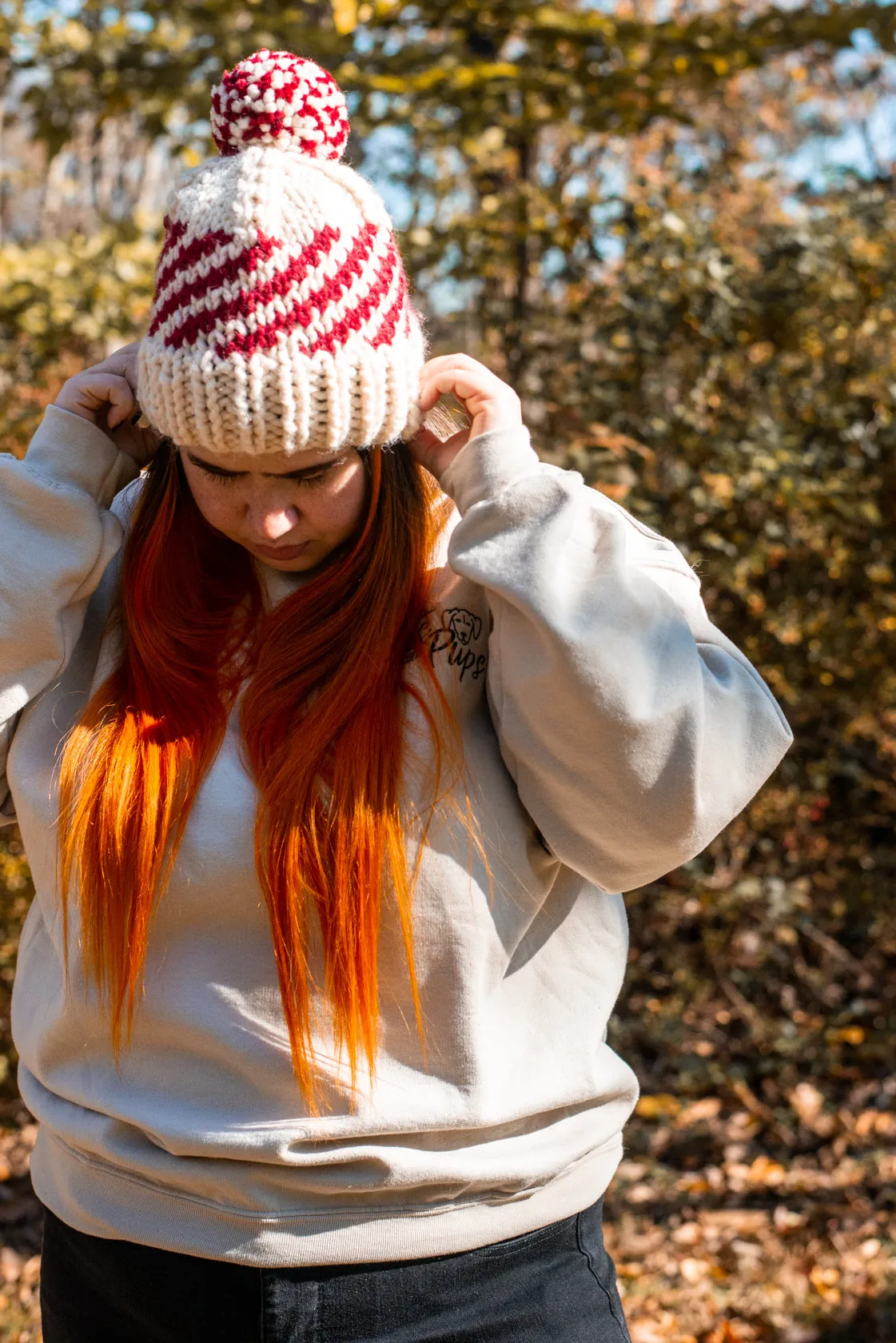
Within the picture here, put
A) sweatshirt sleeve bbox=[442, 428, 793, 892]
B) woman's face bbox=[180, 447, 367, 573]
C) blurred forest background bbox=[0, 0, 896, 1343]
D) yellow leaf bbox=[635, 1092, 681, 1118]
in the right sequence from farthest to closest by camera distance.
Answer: yellow leaf bbox=[635, 1092, 681, 1118]
blurred forest background bbox=[0, 0, 896, 1343]
woman's face bbox=[180, 447, 367, 573]
sweatshirt sleeve bbox=[442, 428, 793, 892]

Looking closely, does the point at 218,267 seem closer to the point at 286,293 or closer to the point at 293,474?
the point at 286,293

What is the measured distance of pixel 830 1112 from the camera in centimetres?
398

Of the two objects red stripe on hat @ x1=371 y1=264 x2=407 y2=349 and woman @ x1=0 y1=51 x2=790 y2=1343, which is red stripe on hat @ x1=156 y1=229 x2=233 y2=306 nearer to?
woman @ x1=0 y1=51 x2=790 y2=1343

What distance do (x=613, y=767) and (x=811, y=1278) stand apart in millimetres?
2594

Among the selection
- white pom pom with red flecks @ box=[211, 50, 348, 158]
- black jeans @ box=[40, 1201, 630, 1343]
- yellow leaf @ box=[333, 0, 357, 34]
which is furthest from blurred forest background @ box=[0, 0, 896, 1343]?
white pom pom with red flecks @ box=[211, 50, 348, 158]

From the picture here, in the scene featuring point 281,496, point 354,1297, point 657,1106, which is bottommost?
point 657,1106

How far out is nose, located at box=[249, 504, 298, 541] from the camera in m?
1.41

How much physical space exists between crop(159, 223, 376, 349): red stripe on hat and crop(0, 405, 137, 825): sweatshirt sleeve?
0.31 meters

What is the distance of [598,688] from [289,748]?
365mm

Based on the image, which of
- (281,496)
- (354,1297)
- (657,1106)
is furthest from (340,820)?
(657,1106)

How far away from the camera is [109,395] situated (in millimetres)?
1628

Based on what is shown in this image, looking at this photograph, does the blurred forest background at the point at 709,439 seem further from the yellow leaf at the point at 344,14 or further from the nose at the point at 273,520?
the nose at the point at 273,520

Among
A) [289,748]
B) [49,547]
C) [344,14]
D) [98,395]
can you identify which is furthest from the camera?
[344,14]

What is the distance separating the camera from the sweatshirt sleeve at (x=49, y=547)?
1.49 meters
